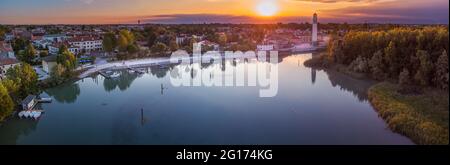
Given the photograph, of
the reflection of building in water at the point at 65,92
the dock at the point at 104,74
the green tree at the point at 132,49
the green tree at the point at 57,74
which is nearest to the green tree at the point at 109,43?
the green tree at the point at 132,49

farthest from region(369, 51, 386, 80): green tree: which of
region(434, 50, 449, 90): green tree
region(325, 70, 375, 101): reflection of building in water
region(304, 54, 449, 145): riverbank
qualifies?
region(434, 50, 449, 90): green tree

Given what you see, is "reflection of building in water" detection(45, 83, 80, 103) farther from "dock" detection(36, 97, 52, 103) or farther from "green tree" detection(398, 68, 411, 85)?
"green tree" detection(398, 68, 411, 85)

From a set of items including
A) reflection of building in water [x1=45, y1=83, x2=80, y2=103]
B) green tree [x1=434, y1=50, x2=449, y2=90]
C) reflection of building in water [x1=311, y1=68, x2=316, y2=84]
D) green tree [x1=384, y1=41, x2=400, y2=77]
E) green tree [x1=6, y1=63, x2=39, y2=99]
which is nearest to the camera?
green tree [x1=434, y1=50, x2=449, y2=90]

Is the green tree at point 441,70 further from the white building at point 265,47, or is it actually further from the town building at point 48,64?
the white building at point 265,47

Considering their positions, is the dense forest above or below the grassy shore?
above

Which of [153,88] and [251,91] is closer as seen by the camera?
[251,91]
